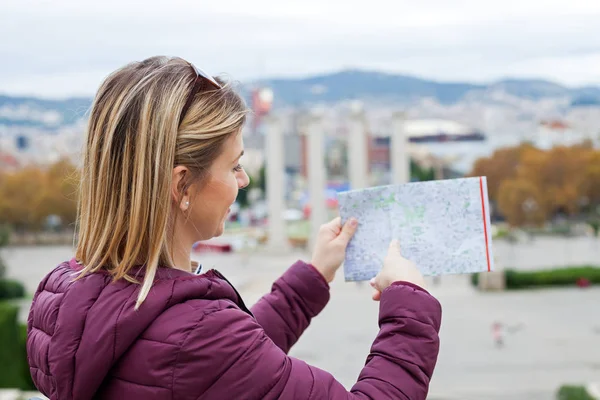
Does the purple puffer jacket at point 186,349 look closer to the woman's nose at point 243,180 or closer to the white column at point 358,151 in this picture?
the woman's nose at point 243,180

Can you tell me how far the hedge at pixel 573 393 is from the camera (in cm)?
682

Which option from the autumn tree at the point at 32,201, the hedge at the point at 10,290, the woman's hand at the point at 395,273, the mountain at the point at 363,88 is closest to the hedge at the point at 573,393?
the woman's hand at the point at 395,273

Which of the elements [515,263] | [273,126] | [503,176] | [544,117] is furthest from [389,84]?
[515,263]

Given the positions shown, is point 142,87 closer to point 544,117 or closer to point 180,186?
point 180,186

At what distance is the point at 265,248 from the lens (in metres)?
24.7

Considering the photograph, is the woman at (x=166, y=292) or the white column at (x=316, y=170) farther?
the white column at (x=316, y=170)

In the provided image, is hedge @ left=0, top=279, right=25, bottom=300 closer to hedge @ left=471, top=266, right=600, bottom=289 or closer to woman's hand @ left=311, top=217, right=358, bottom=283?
hedge @ left=471, top=266, right=600, bottom=289

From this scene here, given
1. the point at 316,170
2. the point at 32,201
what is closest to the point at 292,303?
the point at 316,170

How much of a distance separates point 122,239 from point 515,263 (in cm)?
2023

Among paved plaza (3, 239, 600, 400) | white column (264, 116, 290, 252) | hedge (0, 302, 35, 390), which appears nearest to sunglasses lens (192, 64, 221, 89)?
hedge (0, 302, 35, 390)

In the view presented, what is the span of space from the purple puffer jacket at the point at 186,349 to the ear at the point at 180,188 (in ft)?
0.27

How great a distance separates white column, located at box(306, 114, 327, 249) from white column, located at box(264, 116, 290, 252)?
3.13 feet

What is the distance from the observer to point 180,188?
34.3 inches

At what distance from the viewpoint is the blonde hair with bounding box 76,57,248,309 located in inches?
32.5
